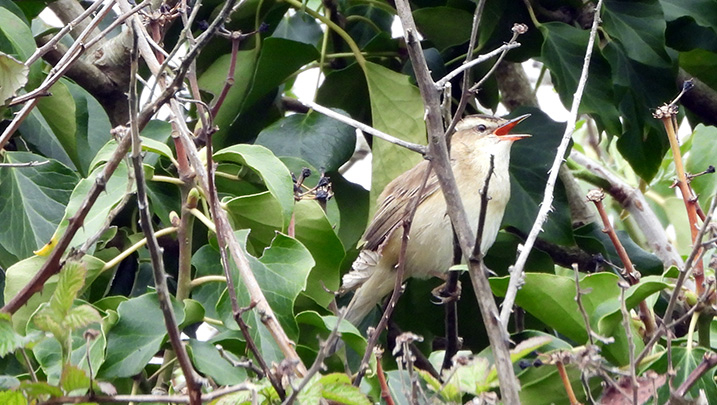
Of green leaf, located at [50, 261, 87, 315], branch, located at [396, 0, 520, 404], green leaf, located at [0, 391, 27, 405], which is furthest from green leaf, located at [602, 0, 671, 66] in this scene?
green leaf, located at [0, 391, 27, 405]

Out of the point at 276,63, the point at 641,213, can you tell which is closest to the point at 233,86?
the point at 276,63

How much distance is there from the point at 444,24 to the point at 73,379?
205cm

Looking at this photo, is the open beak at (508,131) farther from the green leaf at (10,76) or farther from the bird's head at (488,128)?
the green leaf at (10,76)

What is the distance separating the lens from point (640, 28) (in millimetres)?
3035

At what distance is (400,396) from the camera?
212cm

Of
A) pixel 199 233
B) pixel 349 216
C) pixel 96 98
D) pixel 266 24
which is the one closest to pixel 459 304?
pixel 349 216

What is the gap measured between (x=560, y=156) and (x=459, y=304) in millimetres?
1357

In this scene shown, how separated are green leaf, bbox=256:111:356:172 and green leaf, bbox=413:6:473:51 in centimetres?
48

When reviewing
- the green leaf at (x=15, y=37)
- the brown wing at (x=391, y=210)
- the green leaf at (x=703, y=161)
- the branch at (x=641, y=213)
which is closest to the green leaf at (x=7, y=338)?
the green leaf at (x=15, y=37)

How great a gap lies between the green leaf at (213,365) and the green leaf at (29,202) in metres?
0.68

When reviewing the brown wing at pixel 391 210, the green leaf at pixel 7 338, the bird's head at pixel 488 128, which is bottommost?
the brown wing at pixel 391 210

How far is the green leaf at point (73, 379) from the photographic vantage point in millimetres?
1551

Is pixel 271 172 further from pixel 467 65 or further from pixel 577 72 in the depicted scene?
pixel 577 72

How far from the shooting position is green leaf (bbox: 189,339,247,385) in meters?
2.07
